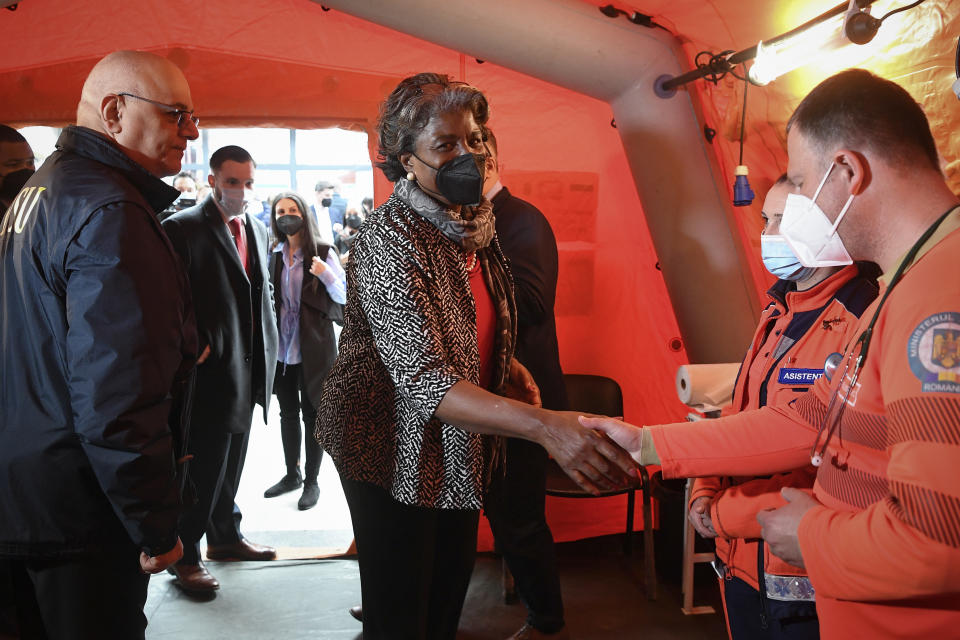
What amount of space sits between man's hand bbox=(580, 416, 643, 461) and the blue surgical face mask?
2.07ft

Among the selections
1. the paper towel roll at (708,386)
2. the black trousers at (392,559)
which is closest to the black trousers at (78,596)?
the black trousers at (392,559)

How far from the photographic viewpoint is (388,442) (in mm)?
1699

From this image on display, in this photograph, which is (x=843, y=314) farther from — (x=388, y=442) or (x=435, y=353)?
(x=388, y=442)

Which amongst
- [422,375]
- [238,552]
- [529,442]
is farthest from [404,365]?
[238,552]

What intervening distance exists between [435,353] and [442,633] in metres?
0.86

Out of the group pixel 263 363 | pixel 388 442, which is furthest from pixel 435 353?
pixel 263 363

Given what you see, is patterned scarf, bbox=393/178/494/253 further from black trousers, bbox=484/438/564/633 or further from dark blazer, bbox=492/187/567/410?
black trousers, bbox=484/438/564/633

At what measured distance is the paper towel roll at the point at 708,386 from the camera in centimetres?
303

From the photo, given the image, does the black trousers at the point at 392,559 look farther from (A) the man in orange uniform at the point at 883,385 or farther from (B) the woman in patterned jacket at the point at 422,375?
(A) the man in orange uniform at the point at 883,385

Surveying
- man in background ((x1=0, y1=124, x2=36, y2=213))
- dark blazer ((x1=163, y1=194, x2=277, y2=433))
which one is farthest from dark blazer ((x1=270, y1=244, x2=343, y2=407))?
man in background ((x1=0, y1=124, x2=36, y2=213))

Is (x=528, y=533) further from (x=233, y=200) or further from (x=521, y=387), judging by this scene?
(x=233, y=200)

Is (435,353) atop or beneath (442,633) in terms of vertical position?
atop

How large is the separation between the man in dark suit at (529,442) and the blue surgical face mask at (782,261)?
0.94 m

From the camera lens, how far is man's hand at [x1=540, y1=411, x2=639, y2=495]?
1.53 meters
